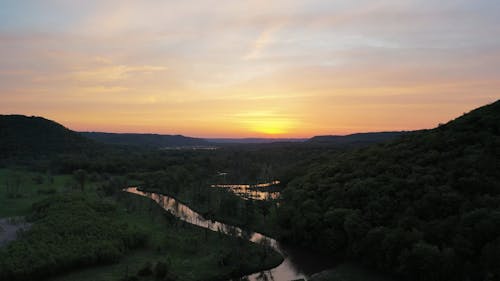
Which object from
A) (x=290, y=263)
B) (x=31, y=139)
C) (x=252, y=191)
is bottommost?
(x=290, y=263)

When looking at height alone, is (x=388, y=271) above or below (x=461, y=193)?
below

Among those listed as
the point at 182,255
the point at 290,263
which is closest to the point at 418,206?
the point at 290,263

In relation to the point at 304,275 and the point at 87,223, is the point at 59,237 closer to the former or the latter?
the point at 87,223

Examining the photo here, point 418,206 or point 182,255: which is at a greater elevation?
point 418,206

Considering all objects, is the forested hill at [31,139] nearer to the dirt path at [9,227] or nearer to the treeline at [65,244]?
the dirt path at [9,227]

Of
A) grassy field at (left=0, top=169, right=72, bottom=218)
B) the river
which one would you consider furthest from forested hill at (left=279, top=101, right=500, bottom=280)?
grassy field at (left=0, top=169, right=72, bottom=218)

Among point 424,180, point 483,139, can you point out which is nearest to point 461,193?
point 424,180

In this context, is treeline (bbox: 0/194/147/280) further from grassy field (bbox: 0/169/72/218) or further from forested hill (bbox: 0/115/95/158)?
forested hill (bbox: 0/115/95/158)

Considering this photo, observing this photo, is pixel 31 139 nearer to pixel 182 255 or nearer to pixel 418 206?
pixel 182 255
